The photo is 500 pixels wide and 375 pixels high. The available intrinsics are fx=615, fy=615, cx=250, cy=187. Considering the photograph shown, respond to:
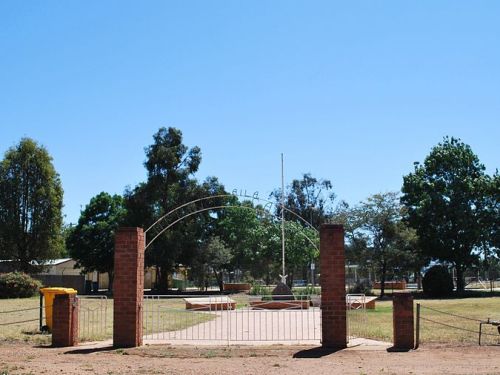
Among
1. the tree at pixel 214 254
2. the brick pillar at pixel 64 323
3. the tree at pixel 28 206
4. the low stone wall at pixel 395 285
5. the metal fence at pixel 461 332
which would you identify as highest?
the tree at pixel 28 206

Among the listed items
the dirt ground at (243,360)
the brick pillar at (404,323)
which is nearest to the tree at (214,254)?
the dirt ground at (243,360)

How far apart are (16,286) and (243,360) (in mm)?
32760

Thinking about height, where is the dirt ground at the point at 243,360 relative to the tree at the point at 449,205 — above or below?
below

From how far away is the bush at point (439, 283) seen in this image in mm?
41219

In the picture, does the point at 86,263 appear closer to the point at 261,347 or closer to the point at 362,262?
the point at 362,262

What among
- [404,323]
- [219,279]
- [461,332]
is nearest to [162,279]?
[219,279]

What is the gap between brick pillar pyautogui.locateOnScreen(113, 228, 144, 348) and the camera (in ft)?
42.9

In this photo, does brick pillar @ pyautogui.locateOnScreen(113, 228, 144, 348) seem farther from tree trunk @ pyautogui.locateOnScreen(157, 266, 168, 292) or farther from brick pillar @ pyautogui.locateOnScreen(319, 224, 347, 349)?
tree trunk @ pyautogui.locateOnScreen(157, 266, 168, 292)

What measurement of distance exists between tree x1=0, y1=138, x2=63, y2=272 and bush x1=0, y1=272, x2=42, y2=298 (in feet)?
31.0

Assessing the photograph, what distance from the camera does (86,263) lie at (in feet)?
195

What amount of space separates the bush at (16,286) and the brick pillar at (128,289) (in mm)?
29822

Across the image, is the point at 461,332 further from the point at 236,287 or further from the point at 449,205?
the point at 236,287

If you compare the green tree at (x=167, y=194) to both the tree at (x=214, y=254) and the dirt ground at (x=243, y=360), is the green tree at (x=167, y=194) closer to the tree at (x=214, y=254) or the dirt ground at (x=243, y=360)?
the tree at (x=214, y=254)

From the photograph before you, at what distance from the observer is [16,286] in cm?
4009
